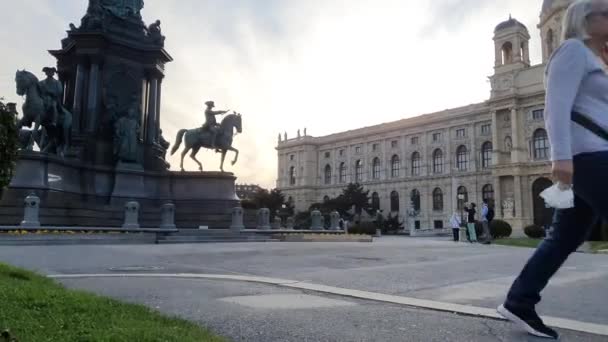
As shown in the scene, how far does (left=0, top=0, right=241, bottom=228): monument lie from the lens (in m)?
17.6

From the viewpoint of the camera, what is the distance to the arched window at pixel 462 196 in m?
70.8

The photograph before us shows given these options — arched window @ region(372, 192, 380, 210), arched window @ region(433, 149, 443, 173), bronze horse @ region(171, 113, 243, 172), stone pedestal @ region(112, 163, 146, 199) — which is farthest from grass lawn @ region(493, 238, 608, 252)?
arched window @ region(372, 192, 380, 210)

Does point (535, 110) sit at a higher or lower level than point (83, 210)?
higher

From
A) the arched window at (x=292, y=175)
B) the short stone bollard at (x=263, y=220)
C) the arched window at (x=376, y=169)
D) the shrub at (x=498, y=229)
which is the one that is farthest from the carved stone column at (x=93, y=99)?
the arched window at (x=292, y=175)

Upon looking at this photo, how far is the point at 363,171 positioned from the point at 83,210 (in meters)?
73.7

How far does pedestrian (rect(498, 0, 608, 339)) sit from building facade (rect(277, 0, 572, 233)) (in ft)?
186

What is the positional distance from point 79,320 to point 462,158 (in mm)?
76836

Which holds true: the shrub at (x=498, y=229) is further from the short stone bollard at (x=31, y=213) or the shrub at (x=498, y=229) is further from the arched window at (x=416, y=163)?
the arched window at (x=416, y=163)

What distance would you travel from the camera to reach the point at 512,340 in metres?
2.80

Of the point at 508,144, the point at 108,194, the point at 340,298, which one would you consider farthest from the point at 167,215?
the point at 508,144

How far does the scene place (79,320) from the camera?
3.03 metres

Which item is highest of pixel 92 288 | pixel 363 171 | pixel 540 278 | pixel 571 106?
pixel 363 171

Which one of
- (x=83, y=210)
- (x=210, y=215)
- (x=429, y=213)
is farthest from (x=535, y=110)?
(x=83, y=210)

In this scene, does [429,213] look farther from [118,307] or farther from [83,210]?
[118,307]
